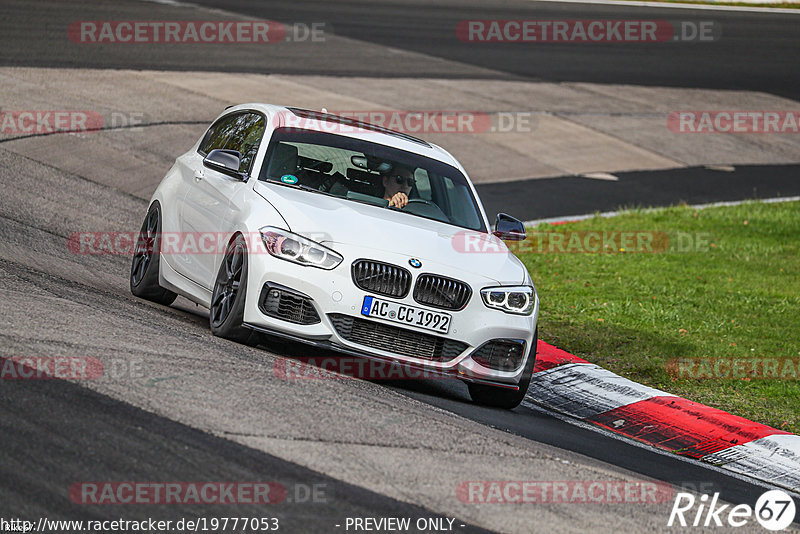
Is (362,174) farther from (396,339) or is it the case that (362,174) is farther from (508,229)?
(396,339)

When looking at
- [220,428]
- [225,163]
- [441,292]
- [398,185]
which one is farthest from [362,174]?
[220,428]

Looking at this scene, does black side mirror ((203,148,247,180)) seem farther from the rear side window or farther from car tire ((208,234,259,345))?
car tire ((208,234,259,345))

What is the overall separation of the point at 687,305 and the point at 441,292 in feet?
17.4

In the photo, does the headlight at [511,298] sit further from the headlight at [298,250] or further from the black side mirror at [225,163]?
the black side mirror at [225,163]

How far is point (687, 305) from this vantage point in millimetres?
12516

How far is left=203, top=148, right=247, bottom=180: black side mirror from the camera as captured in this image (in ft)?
28.9

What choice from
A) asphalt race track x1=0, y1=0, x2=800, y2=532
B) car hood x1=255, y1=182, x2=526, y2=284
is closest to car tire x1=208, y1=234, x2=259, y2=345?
asphalt race track x1=0, y1=0, x2=800, y2=532

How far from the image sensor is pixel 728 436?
8594 mm

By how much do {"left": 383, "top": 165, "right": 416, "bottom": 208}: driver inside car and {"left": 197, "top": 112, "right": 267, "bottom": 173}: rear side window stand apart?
1.04 metres

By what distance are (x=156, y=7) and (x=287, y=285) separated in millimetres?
22447

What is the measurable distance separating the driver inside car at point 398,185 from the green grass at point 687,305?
2.59m

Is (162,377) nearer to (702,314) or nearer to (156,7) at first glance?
(702,314)

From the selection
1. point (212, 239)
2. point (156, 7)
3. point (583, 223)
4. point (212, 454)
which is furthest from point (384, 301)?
point (156, 7)

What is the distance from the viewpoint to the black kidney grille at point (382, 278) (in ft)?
25.7
